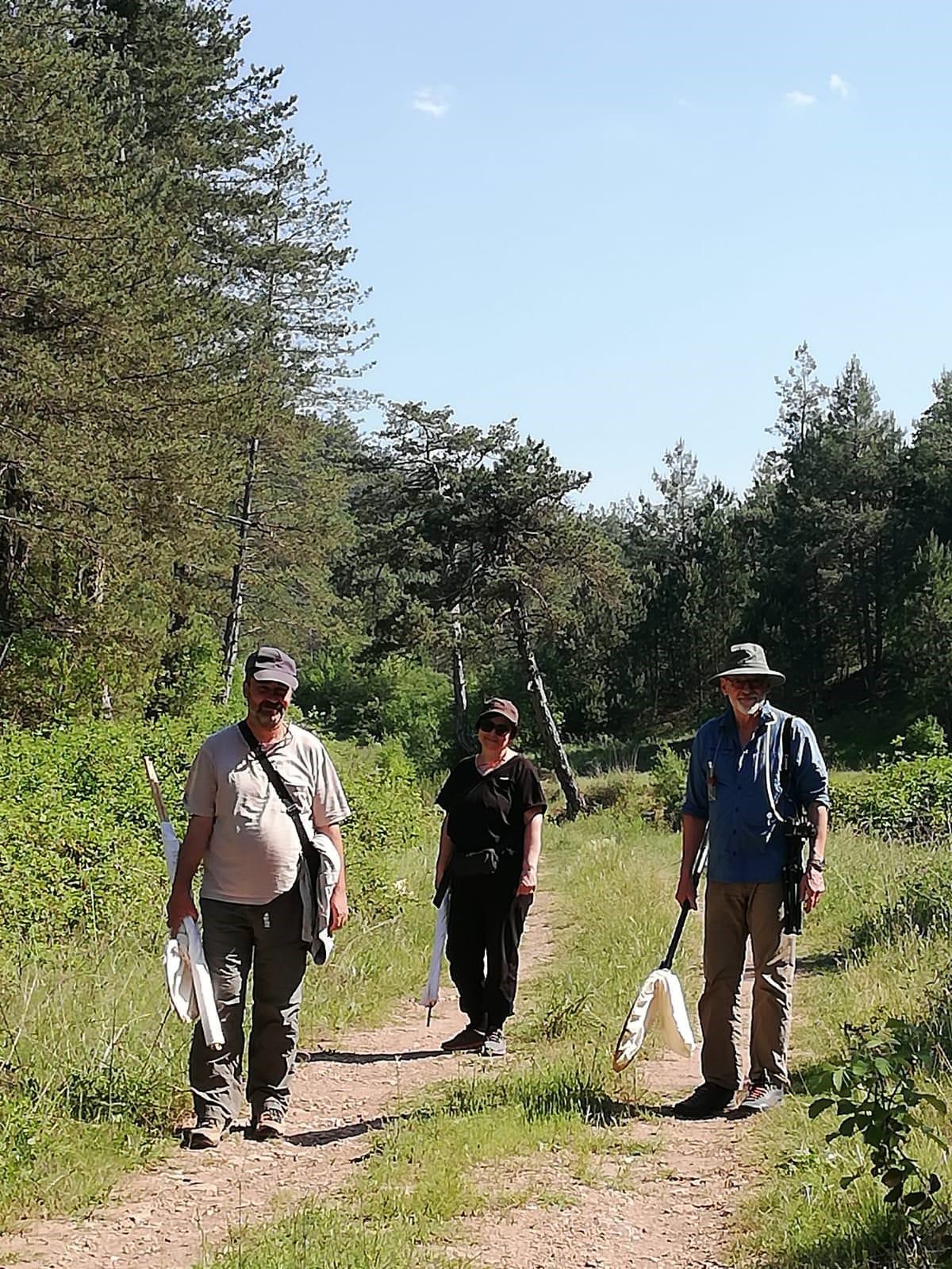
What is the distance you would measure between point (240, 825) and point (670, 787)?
24.1 meters

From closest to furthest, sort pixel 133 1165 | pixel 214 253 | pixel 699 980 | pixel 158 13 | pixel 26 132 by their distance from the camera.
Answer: pixel 133 1165, pixel 699 980, pixel 26 132, pixel 158 13, pixel 214 253

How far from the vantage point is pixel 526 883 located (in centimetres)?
695

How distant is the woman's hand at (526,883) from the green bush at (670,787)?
20613mm

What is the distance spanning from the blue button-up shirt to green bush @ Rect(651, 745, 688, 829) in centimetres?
2161

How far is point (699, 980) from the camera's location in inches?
336

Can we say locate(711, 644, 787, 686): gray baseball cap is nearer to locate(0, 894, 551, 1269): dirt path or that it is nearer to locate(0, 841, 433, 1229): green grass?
locate(0, 894, 551, 1269): dirt path

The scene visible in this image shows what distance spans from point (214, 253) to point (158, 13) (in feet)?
17.0

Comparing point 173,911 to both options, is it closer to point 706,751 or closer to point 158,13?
point 706,751

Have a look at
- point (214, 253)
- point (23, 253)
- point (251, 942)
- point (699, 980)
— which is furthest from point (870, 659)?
point (251, 942)

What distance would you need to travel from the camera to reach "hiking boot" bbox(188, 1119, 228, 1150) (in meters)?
5.20

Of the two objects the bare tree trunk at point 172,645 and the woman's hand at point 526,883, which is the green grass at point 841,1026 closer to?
the woman's hand at point 526,883

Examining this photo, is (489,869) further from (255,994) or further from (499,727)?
(255,994)

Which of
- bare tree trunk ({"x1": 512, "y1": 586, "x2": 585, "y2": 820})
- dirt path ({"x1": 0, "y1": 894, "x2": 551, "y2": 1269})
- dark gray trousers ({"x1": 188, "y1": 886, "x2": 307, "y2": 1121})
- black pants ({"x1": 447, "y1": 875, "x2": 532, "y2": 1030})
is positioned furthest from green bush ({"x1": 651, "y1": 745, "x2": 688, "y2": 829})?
dark gray trousers ({"x1": 188, "y1": 886, "x2": 307, "y2": 1121})

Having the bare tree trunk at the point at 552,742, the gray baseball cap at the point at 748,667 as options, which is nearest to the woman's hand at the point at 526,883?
the gray baseball cap at the point at 748,667
